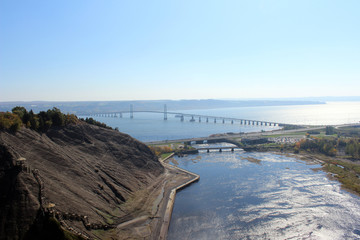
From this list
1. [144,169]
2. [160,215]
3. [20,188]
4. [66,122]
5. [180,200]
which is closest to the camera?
[20,188]

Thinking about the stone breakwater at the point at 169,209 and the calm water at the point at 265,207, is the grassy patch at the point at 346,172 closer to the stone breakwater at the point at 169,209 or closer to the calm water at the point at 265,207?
the calm water at the point at 265,207

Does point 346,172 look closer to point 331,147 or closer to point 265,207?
point 331,147

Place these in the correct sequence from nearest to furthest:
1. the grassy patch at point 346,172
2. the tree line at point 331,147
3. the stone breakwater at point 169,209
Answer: the stone breakwater at point 169,209 < the grassy patch at point 346,172 < the tree line at point 331,147

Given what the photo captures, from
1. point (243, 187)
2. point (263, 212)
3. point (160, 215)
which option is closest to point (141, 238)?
point (160, 215)

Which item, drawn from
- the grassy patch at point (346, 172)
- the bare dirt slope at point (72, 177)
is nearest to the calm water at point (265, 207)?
the grassy patch at point (346, 172)

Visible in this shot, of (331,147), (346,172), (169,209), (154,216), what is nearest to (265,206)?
(169,209)

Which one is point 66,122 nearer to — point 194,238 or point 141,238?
point 141,238
